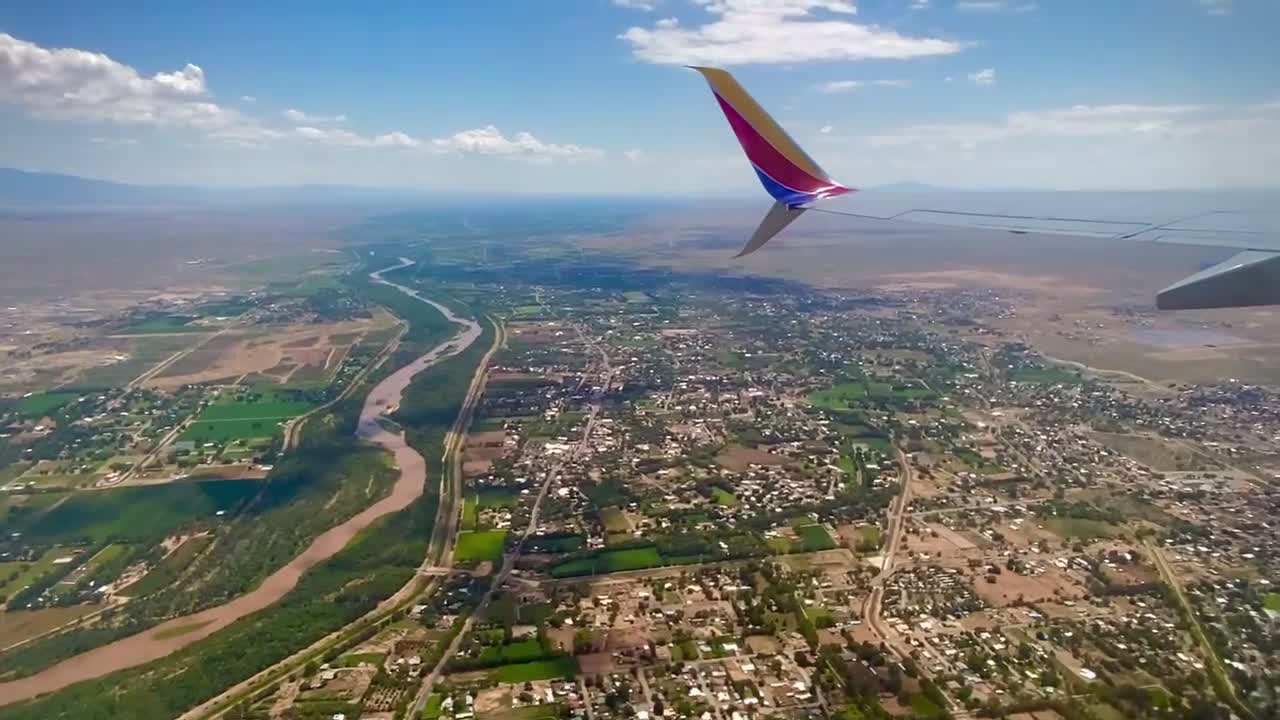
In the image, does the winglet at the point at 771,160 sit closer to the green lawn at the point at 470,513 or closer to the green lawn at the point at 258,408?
the green lawn at the point at 470,513

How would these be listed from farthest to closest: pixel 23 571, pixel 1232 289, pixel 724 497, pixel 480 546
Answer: pixel 724 497 < pixel 480 546 < pixel 23 571 < pixel 1232 289

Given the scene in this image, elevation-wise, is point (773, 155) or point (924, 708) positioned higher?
point (773, 155)

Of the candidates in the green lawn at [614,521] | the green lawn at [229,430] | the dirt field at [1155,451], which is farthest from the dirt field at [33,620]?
the dirt field at [1155,451]

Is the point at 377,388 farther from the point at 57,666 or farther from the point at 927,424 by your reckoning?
the point at 927,424

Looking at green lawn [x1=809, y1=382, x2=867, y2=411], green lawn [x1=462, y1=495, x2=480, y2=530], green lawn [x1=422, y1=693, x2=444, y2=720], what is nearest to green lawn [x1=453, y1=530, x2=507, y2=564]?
green lawn [x1=462, y1=495, x2=480, y2=530]

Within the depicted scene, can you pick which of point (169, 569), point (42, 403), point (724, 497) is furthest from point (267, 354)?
point (724, 497)

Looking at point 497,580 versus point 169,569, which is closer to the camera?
point 497,580

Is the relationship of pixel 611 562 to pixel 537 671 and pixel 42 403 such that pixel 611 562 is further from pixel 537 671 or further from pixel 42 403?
pixel 42 403

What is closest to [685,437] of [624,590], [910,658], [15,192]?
[624,590]
